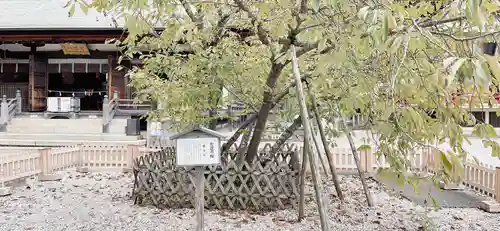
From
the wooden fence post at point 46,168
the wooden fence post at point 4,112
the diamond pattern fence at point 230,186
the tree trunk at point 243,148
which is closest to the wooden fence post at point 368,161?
the tree trunk at point 243,148

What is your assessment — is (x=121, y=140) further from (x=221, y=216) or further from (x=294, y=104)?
(x=294, y=104)

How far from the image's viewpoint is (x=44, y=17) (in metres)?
19.1

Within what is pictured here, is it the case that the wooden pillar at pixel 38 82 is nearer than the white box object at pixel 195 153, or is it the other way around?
the white box object at pixel 195 153

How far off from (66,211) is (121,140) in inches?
370

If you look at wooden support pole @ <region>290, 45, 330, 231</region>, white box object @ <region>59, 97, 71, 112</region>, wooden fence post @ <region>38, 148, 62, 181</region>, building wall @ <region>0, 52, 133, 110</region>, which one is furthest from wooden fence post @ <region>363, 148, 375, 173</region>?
white box object @ <region>59, 97, 71, 112</region>

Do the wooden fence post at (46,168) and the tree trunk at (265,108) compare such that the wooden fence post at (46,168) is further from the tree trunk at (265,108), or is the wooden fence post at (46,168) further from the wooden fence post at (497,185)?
the wooden fence post at (497,185)

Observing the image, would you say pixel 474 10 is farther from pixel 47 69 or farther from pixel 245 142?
pixel 47 69

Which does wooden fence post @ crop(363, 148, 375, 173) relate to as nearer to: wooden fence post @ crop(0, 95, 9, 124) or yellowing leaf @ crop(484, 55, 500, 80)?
yellowing leaf @ crop(484, 55, 500, 80)

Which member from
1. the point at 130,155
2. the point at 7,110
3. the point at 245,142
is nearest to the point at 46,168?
the point at 130,155

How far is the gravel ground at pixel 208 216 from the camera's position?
542cm

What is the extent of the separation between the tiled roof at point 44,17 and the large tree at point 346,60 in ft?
38.5

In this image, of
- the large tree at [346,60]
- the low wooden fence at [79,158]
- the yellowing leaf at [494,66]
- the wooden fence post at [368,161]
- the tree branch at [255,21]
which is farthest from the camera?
the wooden fence post at [368,161]

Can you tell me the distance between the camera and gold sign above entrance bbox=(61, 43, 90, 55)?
18.3 metres

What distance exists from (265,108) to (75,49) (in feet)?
52.3
